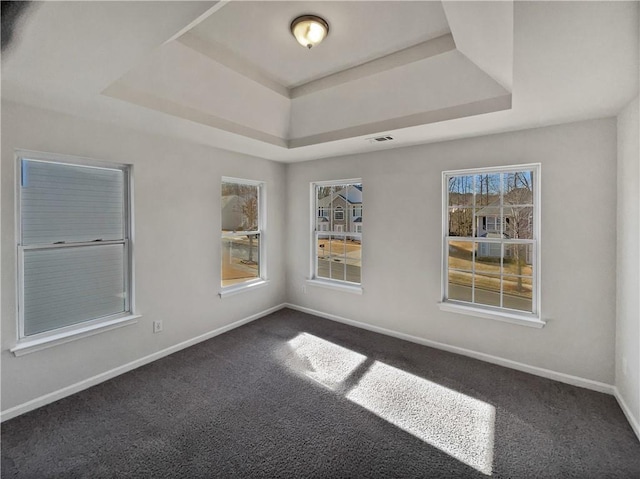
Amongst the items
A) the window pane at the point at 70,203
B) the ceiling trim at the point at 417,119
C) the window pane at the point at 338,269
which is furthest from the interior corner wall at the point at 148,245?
the ceiling trim at the point at 417,119

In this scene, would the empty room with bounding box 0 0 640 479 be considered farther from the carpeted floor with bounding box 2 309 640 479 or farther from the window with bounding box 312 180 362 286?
the window with bounding box 312 180 362 286

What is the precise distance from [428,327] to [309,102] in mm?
2937

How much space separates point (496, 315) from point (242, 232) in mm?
3297

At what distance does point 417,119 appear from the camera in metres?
2.68

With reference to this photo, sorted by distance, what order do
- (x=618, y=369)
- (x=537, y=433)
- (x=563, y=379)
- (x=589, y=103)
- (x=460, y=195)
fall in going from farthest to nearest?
(x=460, y=195) < (x=563, y=379) < (x=618, y=369) < (x=589, y=103) < (x=537, y=433)

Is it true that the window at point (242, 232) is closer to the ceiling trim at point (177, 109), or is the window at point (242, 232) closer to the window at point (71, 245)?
the ceiling trim at point (177, 109)

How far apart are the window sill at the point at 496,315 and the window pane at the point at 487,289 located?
0.13 metres

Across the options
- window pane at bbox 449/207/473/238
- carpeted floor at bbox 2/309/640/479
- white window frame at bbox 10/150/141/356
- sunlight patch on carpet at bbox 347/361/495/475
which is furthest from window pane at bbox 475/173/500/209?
white window frame at bbox 10/150/141/356

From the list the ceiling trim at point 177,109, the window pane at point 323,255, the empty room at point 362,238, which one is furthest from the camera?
the window pane at point 323,255

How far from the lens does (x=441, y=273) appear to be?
3.35 m

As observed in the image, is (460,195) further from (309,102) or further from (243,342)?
(243,342)

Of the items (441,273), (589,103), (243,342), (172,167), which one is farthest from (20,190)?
(589,103)

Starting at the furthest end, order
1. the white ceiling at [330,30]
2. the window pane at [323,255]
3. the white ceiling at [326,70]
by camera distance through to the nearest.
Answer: the window pane at [323,255]
the white ceiling at [330,30]
the white ceiling at [326,70]

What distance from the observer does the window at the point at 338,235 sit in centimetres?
415
